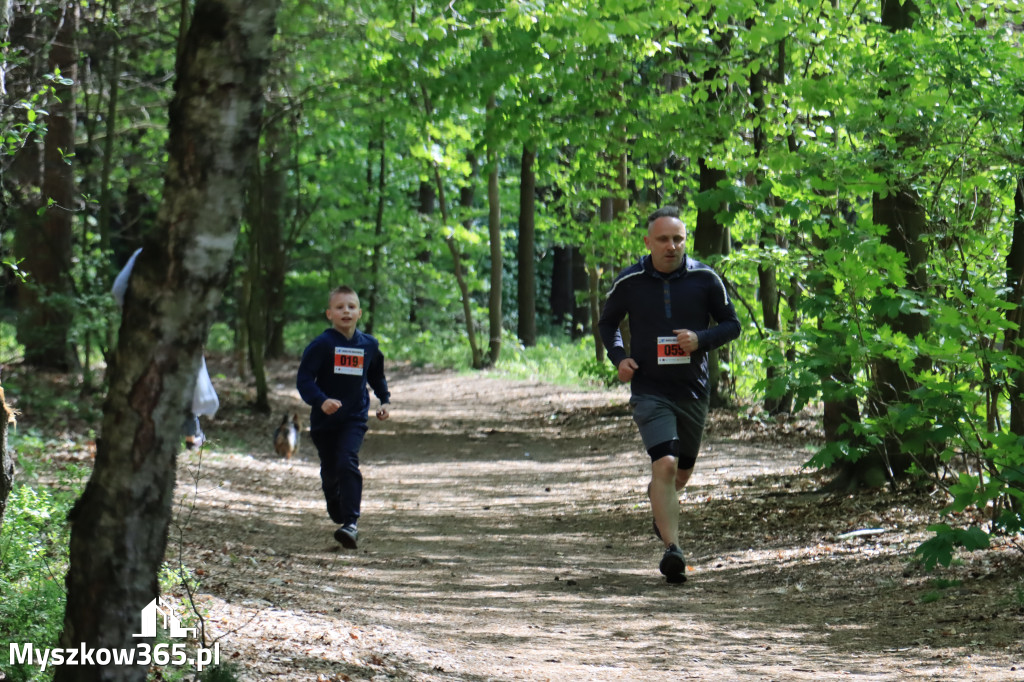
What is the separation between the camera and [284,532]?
8.62 m

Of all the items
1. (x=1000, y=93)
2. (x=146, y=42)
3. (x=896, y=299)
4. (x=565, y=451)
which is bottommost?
(x=565, y=451)

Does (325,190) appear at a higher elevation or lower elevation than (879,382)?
higher

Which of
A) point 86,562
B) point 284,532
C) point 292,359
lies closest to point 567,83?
point 284,532

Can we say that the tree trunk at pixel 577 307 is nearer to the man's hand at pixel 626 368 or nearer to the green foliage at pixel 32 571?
the man's hand at pixel 626 368

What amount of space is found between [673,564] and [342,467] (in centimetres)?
254

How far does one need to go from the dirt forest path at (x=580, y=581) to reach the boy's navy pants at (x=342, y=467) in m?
0.34

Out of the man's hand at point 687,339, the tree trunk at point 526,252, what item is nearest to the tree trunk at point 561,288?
the tree trunk at point 526,252

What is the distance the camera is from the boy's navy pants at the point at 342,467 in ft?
25.3

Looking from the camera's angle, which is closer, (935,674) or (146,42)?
(935,674)

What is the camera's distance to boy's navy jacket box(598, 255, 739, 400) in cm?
682

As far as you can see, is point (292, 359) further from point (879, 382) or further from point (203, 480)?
point (879, 382)

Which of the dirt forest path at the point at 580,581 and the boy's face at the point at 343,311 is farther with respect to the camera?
the boy's face at the point at 343,311

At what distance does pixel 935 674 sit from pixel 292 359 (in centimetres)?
2637

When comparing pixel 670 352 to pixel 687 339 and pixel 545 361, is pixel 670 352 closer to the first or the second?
pixel 687 339
